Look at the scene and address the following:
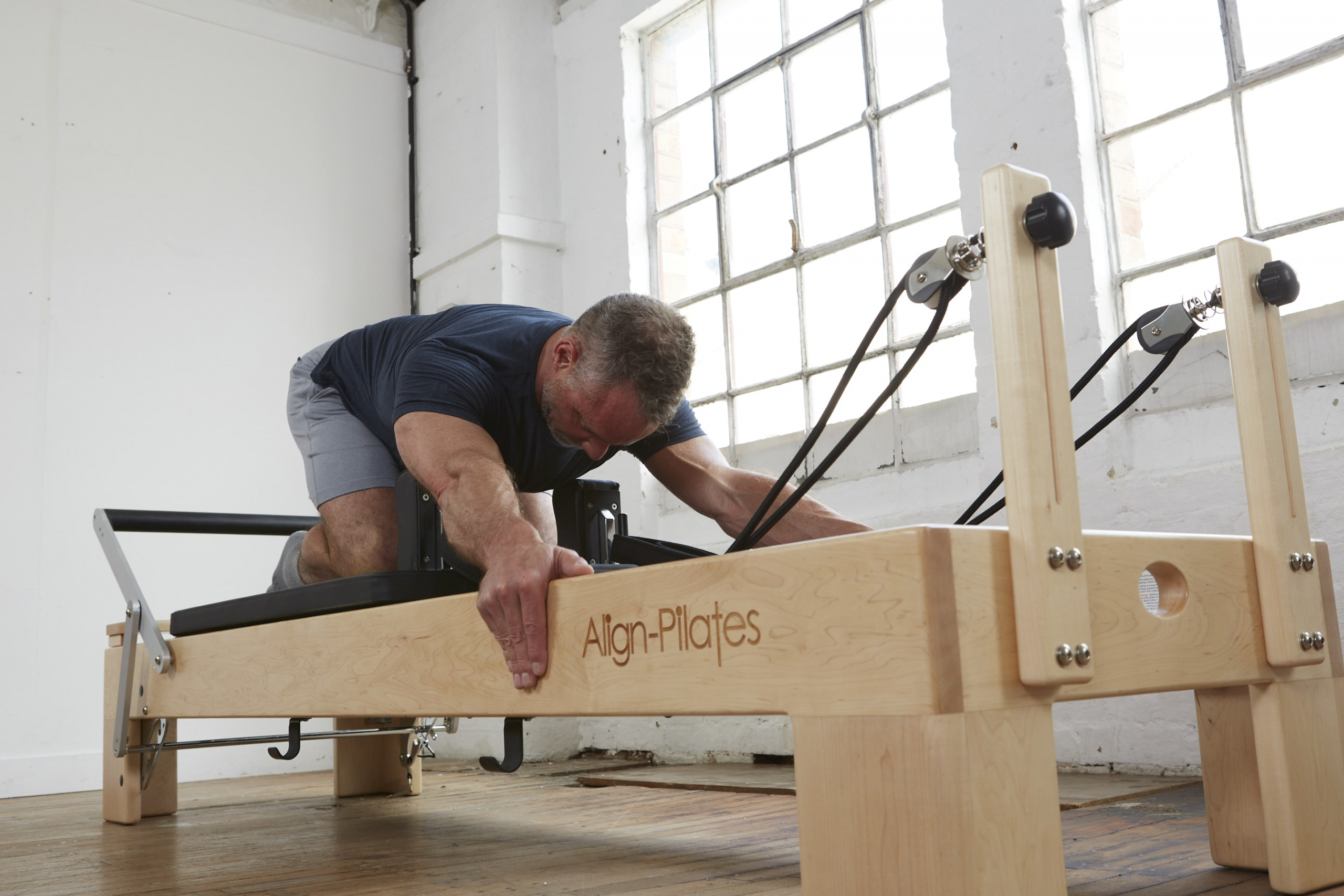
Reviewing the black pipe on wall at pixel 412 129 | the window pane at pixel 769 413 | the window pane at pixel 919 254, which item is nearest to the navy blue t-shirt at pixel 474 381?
the window pane at pixel 919 254

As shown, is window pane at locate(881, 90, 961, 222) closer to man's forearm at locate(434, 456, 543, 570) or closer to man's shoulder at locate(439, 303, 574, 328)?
man's shoulder at locate(439, 303, 574, 328)

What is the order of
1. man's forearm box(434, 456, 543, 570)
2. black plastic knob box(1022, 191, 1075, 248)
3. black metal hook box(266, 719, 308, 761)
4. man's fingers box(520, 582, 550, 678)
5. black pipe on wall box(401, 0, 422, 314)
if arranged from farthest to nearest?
black pipe on wall box(401, 0, 422, 314), black metal hook box(266, 719, 308, 761), man's forearm box(434, 456, 543, 570), man's fingers box(520, 582, 550, 678), black plastic knob box(1022, 191, 1075, 248)

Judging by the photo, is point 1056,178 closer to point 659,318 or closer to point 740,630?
point 659,318

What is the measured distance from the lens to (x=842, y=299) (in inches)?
134

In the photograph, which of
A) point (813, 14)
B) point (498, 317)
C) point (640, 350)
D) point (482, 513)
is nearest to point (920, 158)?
point (813, 14)

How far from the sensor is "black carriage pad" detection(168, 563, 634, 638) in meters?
1.72

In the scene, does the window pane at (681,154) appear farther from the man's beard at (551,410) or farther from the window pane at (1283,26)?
the man's beard at (551,410)

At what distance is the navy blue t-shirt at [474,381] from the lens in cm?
181

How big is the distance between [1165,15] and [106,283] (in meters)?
3.42

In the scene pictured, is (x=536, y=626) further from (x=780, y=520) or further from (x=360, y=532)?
(x=360, y=532)

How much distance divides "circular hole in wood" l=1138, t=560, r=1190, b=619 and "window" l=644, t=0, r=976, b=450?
181 centimetres

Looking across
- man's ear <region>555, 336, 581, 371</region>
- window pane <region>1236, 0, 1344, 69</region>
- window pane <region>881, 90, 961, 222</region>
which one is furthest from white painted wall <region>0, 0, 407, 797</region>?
window pane <region>1236, 0, 1344, 69</region>

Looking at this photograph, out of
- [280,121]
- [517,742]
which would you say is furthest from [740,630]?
[280,121]

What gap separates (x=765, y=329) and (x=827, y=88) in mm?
776
